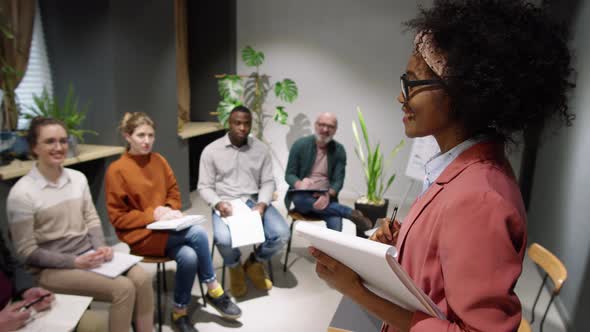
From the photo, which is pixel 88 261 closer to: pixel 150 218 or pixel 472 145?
pixel 150 218

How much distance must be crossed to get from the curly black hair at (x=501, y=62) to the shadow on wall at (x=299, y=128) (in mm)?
4533

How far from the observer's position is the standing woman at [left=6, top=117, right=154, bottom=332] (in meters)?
1.90

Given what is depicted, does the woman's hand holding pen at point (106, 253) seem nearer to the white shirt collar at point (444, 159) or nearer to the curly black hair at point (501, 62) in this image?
the white shirt collar at point (444, 159)

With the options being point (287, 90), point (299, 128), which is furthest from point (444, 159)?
point (299, 128)

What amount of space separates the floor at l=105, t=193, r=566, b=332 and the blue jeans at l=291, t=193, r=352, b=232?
18.4 inches

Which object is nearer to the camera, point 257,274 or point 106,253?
point 106,253

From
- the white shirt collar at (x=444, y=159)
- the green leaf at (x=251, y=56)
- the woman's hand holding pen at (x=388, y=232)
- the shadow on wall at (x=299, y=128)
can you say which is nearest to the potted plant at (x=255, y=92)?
the green leaf at (x=251, y=56)

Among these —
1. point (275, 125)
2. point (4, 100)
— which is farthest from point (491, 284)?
point (275, 125)

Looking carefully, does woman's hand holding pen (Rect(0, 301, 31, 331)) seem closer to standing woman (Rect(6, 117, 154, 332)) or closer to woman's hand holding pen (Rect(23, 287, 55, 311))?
woman's hand holding pen (Rect(23, 287, 55, 311))

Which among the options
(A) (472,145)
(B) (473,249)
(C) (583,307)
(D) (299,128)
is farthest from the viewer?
(D) (299,128)

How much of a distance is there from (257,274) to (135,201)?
1.06 meters

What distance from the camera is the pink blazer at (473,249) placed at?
64 cm

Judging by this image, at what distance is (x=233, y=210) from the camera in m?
2.82

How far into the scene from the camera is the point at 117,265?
2.06m
